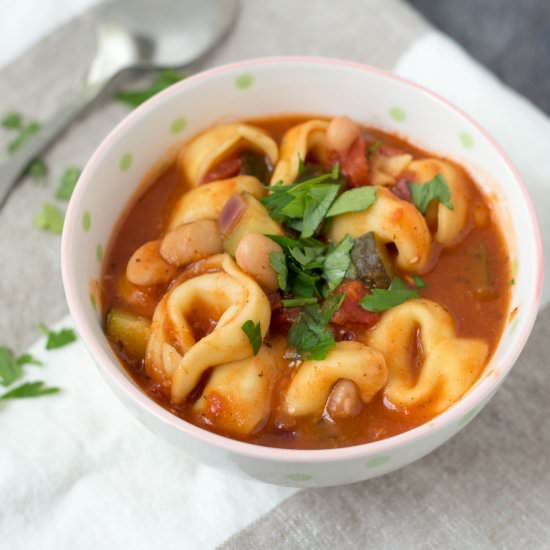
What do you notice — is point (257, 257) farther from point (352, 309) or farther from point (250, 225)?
point (352, 309)

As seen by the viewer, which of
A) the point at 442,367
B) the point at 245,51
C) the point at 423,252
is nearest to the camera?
the point at 442,367

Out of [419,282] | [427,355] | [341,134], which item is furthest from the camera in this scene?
[341,134]

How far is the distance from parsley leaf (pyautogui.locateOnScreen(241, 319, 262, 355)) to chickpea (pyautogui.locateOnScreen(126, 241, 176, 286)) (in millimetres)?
411

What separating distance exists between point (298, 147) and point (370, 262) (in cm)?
59

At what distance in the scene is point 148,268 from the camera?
311cm

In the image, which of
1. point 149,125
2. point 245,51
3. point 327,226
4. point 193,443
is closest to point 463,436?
point 327,226

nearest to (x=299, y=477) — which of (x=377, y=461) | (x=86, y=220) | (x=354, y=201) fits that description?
(x=377, y=461)

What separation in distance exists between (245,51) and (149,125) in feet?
3.92

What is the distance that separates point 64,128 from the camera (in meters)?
4.14

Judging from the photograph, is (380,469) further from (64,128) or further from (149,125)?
(64,128)

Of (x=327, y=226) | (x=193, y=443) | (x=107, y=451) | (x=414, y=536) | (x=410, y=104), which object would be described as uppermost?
(x=410, y=104)

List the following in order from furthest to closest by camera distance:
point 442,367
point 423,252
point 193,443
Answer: point 423,252 → point 442,367 → point 193,443

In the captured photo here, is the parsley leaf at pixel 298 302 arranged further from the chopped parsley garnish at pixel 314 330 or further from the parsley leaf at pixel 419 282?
the parsley leaf at pixel 419 282

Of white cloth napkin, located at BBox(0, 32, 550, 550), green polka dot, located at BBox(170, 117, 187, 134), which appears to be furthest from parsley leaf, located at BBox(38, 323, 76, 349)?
green polka dot, located at BBox(170, 117, 187, 134)
